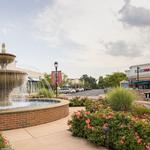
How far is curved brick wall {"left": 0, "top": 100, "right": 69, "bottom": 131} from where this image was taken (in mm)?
9094

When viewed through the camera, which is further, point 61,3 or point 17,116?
point 61,3

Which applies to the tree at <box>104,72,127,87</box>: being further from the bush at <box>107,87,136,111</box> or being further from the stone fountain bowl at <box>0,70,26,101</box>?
the bush at <box>107,87,136,111</box>

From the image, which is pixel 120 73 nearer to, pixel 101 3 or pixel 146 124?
pixel 101 3

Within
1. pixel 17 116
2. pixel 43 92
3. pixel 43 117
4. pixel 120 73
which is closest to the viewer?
pixel 17 116

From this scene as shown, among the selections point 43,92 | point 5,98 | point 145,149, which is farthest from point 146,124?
point 43,92

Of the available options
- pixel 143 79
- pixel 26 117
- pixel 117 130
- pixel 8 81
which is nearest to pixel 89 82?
pixel 143 79

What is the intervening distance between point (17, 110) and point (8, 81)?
2324 millimetres

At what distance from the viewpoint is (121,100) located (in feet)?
35.4

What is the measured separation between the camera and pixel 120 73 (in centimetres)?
8869

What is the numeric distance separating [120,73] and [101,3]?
74.3m

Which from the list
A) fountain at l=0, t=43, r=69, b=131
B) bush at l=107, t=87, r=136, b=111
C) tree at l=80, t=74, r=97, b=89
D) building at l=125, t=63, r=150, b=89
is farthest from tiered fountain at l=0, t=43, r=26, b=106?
tree at l=80, t=74, r=97, b=89

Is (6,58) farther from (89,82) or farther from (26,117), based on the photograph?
(89,82)

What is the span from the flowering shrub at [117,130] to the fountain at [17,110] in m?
2.30

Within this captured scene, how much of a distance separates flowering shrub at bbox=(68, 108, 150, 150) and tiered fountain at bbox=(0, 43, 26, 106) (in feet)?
14.8
